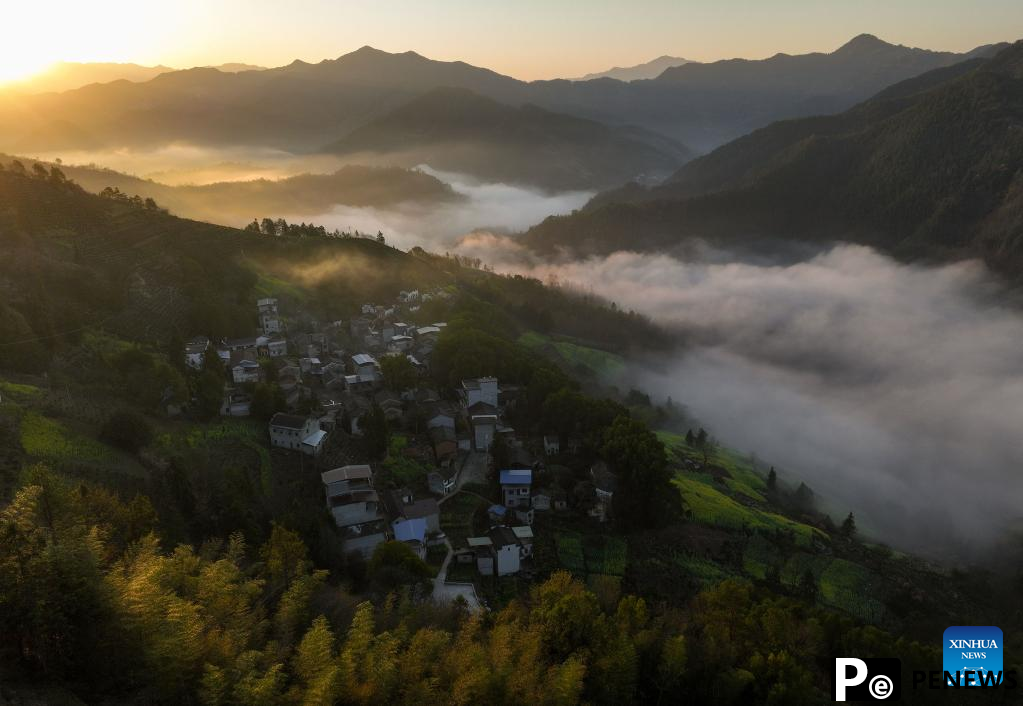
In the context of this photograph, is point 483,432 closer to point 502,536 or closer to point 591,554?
point 502,536

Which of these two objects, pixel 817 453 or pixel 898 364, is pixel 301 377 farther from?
pixel 898 364

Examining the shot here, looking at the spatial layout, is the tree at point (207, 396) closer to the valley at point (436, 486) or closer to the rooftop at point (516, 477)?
the valley at point (436, 486)

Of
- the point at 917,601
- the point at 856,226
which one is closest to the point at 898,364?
the point at 856,226

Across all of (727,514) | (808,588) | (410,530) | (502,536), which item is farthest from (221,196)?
(808,588)

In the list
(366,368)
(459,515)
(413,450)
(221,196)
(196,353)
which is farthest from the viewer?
(221,196)

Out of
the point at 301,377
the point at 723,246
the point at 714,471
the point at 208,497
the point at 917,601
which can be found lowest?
the point at 917,601

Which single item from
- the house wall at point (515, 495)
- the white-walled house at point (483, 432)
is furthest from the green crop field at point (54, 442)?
the white-walled house at point (483, 432)
